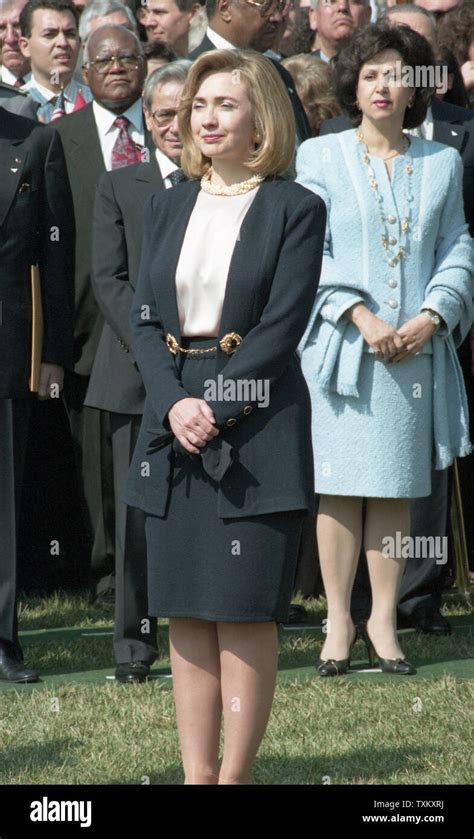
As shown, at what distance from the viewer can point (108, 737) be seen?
5406 mm

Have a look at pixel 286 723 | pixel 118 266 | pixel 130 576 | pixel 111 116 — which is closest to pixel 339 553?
pixel 130 576

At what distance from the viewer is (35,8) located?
888 centimetres

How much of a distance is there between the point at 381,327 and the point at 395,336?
0.21 ft

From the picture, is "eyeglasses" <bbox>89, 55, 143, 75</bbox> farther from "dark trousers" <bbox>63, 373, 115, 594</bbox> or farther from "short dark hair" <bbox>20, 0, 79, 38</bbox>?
"dark trousers" <bbox>63, 373, 115, 594</bbox>

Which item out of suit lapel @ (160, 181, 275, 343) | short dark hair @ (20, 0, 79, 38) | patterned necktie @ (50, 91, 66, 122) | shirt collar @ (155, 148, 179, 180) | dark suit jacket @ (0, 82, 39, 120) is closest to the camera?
suit lapel @ (160, 181, 275, 343)

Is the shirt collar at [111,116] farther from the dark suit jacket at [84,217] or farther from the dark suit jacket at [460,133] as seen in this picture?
the dark suit jacket at [460,133]

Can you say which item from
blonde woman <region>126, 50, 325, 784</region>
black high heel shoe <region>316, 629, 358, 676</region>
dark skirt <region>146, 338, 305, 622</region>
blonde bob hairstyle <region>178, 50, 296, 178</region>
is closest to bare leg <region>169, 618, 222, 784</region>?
blonde woman <region>126, 50, 325, 784</region>

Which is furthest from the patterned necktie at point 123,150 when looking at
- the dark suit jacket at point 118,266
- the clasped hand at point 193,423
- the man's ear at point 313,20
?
the clasped hand at point 193,423

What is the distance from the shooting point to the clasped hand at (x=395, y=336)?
6.27 metres

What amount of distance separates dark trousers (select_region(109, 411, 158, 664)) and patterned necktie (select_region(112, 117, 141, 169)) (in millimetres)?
1616

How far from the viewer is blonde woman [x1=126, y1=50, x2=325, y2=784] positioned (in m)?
4.35

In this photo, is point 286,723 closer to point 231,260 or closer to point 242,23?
point 231,260
